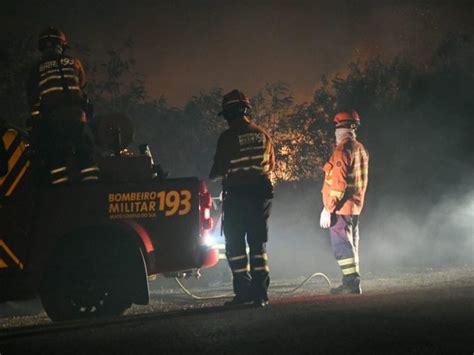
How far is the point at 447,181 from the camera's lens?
17.1 meters

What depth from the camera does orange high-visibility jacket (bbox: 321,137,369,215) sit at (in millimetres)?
9031

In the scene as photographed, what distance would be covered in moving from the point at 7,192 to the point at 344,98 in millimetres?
21196

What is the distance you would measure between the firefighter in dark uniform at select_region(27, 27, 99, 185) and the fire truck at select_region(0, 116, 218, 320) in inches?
19.1

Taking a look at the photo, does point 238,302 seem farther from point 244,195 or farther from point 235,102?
point 235,102

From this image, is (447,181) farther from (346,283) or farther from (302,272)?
(346,283)

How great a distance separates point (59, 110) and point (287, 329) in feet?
12.7

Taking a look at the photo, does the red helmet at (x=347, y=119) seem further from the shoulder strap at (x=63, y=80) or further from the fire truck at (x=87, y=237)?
the shoulder strap at (x=63, y=80)

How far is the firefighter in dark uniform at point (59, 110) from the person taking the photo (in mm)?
7738

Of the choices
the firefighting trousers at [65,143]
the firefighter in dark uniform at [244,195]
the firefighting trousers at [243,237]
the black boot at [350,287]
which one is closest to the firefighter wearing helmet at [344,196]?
the black boot at [350,287]

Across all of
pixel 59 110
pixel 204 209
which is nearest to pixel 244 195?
pixel 204 209

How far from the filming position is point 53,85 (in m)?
8.48

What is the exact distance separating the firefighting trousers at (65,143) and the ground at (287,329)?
1438mm

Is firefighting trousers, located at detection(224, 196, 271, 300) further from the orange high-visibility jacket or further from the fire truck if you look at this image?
the orange high-visibility jacket

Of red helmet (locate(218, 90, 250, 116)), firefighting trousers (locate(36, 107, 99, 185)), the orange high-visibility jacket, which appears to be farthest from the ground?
red helmet (locate(218, 90, 250, 116))
